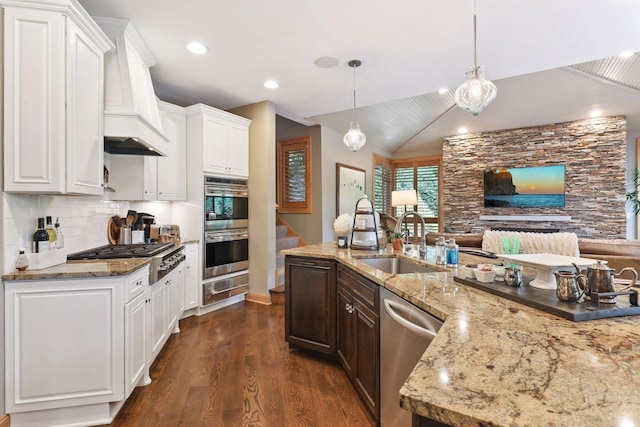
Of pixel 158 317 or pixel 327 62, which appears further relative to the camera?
pixel 327 62

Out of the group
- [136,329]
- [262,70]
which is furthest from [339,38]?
[136,329]

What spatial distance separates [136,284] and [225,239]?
76.6 inches

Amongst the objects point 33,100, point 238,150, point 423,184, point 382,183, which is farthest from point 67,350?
point 423,184

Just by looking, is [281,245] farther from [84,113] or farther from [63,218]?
[84,113]

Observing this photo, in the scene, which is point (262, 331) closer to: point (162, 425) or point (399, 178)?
point (162, 425)

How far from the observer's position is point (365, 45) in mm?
2916

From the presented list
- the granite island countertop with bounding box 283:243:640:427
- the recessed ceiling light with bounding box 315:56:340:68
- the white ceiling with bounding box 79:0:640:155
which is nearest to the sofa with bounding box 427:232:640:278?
the white ceiling with bounding box 79:0:640:155

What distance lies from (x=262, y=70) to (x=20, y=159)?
88.3 inches

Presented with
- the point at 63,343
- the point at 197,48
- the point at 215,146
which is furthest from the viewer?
the point at 215,146

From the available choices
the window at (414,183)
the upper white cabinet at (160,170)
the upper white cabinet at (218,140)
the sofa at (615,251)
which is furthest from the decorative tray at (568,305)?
the window at (414,183)

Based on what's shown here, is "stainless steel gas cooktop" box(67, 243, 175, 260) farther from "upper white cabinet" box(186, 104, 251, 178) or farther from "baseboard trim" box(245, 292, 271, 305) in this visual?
"baseboard trim" box(245, 292, 271, 305)

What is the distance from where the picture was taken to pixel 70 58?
6.56 feet

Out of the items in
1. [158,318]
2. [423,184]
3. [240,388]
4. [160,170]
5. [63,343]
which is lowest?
[240,388]

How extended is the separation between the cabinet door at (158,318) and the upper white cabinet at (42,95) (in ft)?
3.18
